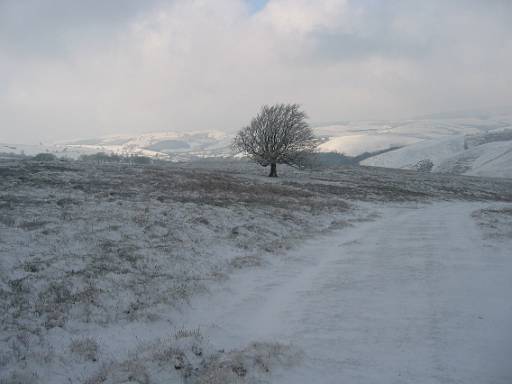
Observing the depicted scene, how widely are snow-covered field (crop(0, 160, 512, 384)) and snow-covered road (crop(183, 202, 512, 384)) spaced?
0.16 ft

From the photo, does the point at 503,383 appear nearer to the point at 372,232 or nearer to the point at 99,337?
the point at 99,337

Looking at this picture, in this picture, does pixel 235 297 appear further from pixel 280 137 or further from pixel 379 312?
pixel 280 137

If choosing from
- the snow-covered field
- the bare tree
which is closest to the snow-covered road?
the snow-covered field

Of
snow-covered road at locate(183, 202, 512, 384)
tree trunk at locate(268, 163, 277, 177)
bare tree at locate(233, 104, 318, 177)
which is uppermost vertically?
bare tree at locate(233, 104, 318, 177)

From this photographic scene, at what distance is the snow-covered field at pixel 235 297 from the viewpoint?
691 centimetres

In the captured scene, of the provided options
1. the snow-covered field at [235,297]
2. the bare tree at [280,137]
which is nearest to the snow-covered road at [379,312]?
the snow-covered field at [235,297]

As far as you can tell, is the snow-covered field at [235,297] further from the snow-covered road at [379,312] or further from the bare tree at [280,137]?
the bare tree at [280,137]

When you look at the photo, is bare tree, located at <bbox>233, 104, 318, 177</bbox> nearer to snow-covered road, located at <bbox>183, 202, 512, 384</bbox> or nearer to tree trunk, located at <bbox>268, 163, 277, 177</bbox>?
tree trunk, located at <bbox>268, 163, 277, 177</bbox>

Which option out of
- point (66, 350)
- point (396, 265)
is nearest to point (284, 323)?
point (66, 350)

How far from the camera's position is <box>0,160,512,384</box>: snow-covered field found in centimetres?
691

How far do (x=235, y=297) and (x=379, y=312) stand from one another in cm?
446

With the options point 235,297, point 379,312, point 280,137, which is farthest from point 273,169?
point 379,312

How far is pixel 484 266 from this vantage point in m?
13.3

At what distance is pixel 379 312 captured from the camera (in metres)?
9.35
